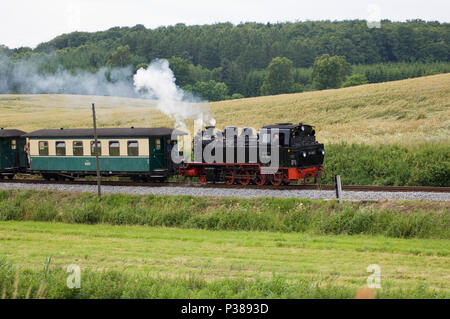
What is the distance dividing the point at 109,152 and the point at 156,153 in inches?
104

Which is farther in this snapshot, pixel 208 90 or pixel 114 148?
pixel 208 90

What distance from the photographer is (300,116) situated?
4484 centimetres

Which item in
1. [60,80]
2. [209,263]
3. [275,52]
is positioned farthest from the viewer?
[275,52]

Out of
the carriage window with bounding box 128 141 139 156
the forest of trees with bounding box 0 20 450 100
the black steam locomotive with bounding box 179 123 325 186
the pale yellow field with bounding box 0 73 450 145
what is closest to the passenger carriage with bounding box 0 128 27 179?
the carriage window with bounding box 128 141 139 156

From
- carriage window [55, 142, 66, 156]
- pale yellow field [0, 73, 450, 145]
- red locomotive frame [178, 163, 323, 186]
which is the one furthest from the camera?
pale yellow field [0, 73, 450, 145]

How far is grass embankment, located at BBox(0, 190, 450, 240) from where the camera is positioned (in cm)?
1655

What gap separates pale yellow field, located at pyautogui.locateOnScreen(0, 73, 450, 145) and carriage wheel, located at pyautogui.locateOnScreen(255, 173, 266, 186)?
9066 millimetres

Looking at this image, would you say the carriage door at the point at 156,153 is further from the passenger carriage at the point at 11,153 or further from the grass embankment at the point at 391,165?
the passenger carriage at the point at 11,153

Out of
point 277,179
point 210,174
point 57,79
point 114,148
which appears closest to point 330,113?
point 210,174

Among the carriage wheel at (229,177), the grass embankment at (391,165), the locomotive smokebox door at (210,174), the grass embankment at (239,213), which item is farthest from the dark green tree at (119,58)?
the carriage wheel at (229,177)

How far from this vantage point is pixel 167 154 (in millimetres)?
26562

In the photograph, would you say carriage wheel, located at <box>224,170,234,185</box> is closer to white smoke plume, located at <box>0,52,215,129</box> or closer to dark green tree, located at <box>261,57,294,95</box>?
white smoke plume, located at <box>0,52,215,129</box>

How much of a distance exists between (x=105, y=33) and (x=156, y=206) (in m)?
80.2

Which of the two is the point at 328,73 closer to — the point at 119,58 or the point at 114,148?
the point at 119,58
